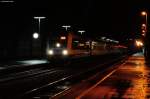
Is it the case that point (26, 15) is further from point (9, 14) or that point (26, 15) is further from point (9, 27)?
point (9, 27)

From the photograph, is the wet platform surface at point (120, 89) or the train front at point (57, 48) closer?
the wet platform surface at point (120, 89)

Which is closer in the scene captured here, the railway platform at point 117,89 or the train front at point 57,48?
the railway platform at point 117,89

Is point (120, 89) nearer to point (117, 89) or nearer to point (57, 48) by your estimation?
point (117, 89)

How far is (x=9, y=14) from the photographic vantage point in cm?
7875

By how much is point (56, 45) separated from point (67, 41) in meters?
1.55

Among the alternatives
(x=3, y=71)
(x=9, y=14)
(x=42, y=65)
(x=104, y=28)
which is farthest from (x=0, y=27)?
(x=104, y=28)

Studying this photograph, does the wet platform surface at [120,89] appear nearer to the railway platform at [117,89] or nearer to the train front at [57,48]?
the railway platform at [117,89]

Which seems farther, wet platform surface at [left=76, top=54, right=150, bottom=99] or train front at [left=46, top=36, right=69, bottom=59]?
train front at [left=46, top=36, right=69, bottom=59]

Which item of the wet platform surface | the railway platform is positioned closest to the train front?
the railway platform

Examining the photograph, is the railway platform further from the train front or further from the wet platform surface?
the train front

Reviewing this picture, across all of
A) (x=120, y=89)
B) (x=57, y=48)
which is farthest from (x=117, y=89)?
(x=57, y=48)

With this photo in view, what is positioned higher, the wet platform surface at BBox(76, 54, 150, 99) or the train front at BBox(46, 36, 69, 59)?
the train front at BBox(46, 36, 69, 59)

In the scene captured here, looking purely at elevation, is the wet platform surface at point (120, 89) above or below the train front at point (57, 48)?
below

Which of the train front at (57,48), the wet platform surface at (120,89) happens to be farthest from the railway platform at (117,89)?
the train front at (57,48)
